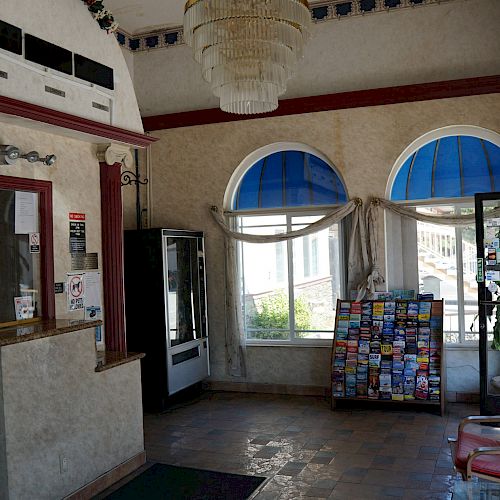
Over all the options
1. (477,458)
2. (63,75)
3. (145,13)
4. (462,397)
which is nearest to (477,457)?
(477,458)

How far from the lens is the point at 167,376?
690cm

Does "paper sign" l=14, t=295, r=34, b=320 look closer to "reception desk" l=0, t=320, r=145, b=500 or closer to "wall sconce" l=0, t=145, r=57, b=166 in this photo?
"reception desk" l=0, t=320, r=145, b=500

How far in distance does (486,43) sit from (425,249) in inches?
92.1

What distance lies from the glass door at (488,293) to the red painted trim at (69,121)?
11.4 ft

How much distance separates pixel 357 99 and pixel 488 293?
260cm

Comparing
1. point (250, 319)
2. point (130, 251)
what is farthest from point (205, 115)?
point (250, 319)

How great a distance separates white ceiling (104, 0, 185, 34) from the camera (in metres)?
7.17

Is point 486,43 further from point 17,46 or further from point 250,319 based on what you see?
point 17,46

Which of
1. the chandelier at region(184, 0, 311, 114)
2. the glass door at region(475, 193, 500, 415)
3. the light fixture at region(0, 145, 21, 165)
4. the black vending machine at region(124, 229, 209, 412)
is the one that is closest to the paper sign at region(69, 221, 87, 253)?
the light fixture at region(0, 145, 21, 165)

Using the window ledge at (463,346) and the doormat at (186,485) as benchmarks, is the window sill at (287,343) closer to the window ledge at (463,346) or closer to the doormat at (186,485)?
the window ledge at (463,346)

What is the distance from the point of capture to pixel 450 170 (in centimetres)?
710

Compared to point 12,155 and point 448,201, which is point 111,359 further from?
point 448,201

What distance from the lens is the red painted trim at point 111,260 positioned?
229 inches

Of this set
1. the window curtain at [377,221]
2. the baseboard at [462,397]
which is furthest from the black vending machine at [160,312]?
the baseboard at [462,397]
